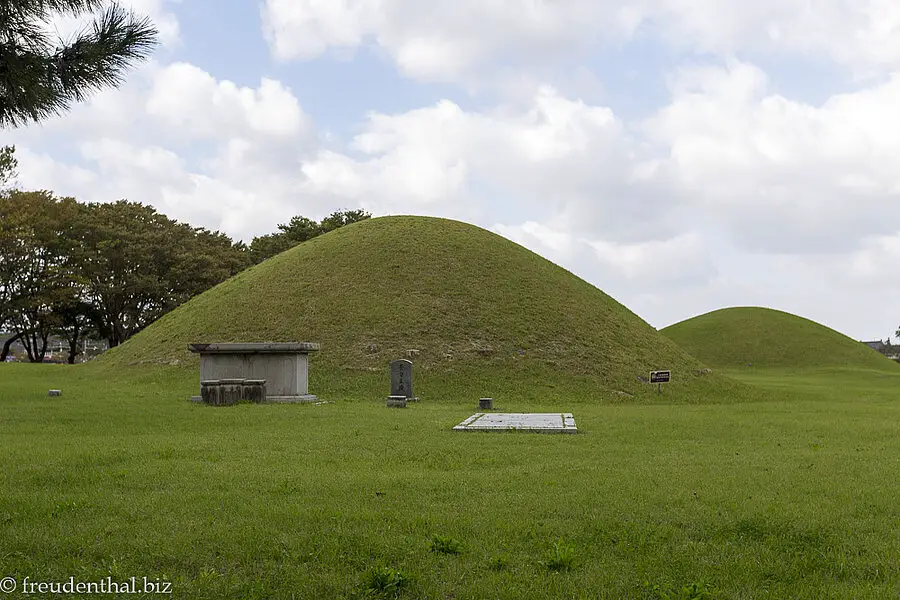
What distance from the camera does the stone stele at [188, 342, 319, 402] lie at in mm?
20172

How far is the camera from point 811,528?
5715 millimetres

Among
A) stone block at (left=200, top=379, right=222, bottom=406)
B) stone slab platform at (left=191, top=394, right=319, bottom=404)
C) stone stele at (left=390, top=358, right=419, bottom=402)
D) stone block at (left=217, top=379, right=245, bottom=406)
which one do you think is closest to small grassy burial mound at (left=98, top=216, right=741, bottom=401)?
stone stele at (left=390, top=358, right=419, bottom=402)

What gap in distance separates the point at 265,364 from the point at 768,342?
48.4m

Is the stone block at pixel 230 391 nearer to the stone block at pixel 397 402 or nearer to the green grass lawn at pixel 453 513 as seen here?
the stone block at pixel 397 402

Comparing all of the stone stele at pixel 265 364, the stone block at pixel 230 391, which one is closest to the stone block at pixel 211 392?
the stone block at pixel 230 391

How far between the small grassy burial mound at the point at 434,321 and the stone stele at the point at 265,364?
3.25 metres

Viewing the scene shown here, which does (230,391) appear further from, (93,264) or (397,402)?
(93,264)

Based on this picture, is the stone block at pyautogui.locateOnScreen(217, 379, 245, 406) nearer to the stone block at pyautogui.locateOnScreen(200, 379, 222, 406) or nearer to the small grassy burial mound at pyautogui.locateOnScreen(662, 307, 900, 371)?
the stone block at pyautogui.locateOnScreen(200, 379, 222, 406)

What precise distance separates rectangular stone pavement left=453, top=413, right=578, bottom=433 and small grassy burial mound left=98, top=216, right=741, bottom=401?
8568 millimetres

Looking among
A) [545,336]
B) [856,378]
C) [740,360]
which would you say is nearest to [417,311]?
[545,336]

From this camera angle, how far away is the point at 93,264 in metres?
44.0

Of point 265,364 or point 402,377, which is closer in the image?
point 265,364

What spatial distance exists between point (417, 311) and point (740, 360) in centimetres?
3497

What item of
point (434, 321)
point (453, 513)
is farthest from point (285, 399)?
point (453, 513)
